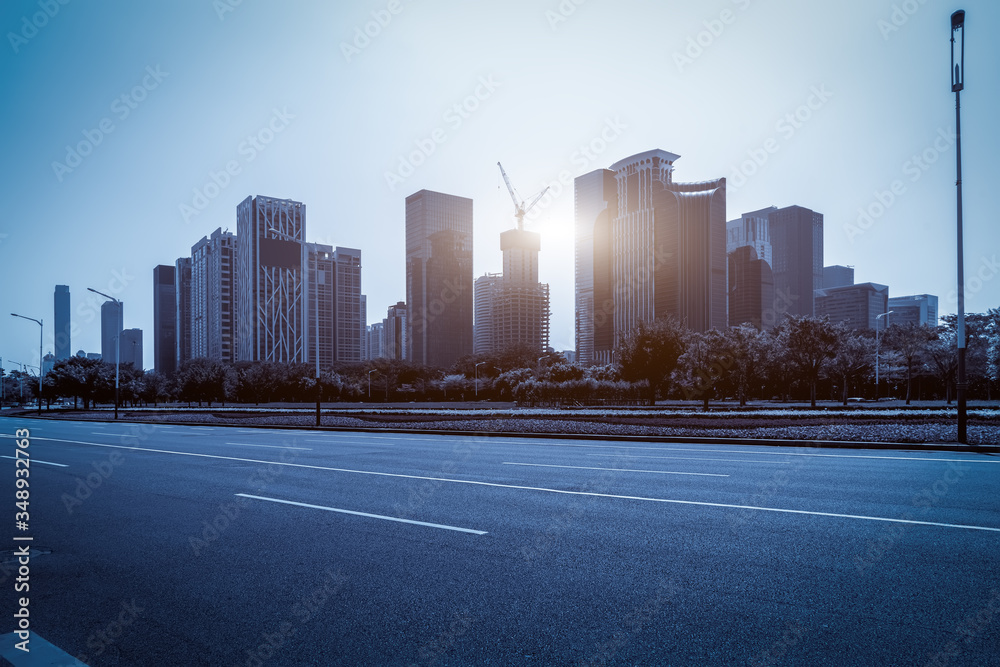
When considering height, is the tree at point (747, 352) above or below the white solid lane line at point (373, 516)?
above

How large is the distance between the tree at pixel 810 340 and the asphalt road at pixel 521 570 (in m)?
33.5

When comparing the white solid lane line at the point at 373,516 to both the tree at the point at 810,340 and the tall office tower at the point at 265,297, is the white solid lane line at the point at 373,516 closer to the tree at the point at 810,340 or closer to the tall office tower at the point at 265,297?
the tree at the point at 810,340

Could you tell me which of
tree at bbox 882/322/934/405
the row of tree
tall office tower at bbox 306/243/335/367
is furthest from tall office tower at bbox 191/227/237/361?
tree at bbox 882/322/934/405

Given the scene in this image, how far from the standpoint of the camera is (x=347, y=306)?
178125 millimetres

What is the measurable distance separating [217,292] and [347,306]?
32723 mm

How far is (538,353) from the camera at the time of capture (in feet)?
473

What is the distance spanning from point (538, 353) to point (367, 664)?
140538 millimetres

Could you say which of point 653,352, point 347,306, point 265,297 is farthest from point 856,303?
point 653,352

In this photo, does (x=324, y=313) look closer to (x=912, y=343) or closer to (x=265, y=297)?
(x=265, y=297)

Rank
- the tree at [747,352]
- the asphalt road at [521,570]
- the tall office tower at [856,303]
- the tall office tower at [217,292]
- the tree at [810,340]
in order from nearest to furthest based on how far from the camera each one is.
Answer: the asphalt road at [521,570]
the tree at [810,340]
the tree at [747,352]
the tall office tower at [217,292]
the tall office tower at [856,303]

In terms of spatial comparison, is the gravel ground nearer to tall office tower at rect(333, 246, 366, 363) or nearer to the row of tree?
the row of tree

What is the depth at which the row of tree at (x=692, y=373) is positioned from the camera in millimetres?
46000

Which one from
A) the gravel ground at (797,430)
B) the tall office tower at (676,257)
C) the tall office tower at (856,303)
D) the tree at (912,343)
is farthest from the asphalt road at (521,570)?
the tall office tower at (856,303)

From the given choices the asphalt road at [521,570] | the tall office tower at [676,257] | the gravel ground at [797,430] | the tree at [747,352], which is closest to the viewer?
the asphalt road at [521,570]
